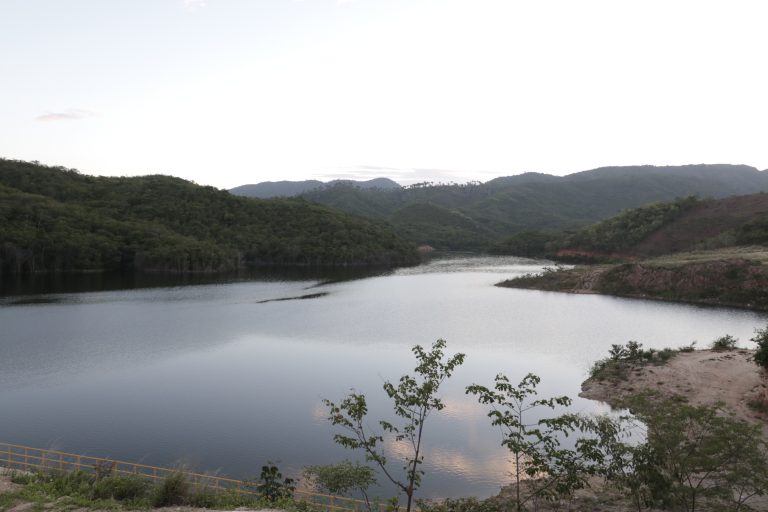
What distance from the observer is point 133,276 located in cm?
10488

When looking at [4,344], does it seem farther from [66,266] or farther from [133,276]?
[66,266]

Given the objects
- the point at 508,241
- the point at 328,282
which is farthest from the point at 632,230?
the point at 328,282

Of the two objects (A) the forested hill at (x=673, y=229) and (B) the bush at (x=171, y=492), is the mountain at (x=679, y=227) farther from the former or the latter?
(B) the bush at (x=171, y=492)

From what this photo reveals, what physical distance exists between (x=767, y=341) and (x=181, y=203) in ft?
495

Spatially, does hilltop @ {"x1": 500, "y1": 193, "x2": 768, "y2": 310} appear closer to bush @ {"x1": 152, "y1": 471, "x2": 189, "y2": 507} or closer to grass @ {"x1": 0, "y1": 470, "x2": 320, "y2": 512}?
grass @ {"x1": 0, "y1": 470, "x2": 320, "y2": 512}

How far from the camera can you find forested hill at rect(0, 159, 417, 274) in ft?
353

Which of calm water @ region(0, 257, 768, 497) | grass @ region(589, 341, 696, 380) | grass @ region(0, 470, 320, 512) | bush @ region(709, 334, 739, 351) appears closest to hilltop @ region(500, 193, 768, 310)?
calm water @ region(0, 257, 768, 497)

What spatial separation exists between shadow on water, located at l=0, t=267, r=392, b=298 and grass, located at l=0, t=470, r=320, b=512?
59.8 m

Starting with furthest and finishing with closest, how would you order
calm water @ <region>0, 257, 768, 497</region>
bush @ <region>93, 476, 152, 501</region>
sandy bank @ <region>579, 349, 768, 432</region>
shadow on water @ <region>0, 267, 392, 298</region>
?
shadow on water @ <region>0, 267, 392, 298</region> → sandy bank @ <region>579, 349, 768, 432</region> → calm water @ <region>0, 257, 768, 497</region> → bush @ <region>93, 476, 152, 501</region>

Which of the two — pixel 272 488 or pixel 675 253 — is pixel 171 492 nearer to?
pixel 272 488

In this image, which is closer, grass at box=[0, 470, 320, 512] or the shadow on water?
grass at box=[0, 470, 320, 512]

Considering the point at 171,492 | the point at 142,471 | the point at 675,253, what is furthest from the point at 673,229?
the point at 171,492

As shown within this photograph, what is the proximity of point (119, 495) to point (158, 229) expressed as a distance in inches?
4828

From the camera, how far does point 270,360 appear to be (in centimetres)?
4359
